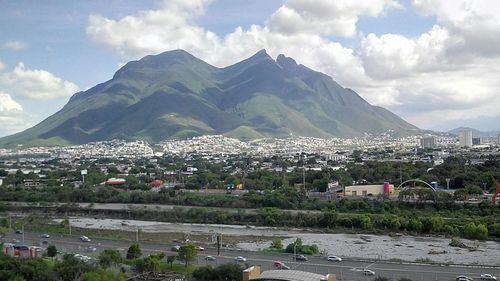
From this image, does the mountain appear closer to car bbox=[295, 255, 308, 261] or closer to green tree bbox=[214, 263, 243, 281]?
car bbox=[295, 255, 308, 261]

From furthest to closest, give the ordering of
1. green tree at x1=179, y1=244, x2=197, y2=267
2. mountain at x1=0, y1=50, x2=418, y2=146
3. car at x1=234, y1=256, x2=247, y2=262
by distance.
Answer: mountain at x1=0, y1=50, x2=418, y2=146 < car at x1=234, y1=256, x2=247, y2=262 < green tree at x1=179, y1=244, x2=197, y2=267

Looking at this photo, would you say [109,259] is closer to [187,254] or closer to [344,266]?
[187,254]

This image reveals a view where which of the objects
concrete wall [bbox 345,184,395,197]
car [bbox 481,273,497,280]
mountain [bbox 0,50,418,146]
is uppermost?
mountain [bbox 0,50,418,146]

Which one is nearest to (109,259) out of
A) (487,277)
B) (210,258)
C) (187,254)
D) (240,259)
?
(187,254)

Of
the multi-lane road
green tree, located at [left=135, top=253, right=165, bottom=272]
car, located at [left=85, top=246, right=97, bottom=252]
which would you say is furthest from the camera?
car, located at [left=85, top=246, right=97, bottom=252]

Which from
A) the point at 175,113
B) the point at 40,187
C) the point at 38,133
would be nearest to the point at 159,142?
the point at 175,113

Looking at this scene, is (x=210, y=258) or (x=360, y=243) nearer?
(x=210, y=258)

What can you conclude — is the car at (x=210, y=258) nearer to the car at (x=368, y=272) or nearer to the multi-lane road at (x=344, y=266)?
the multi-lane road at (x=344, y=266)

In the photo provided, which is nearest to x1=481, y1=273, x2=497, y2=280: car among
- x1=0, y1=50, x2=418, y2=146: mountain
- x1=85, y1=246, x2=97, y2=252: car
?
x1=85, y1=246, x2=97, y2=252: car
